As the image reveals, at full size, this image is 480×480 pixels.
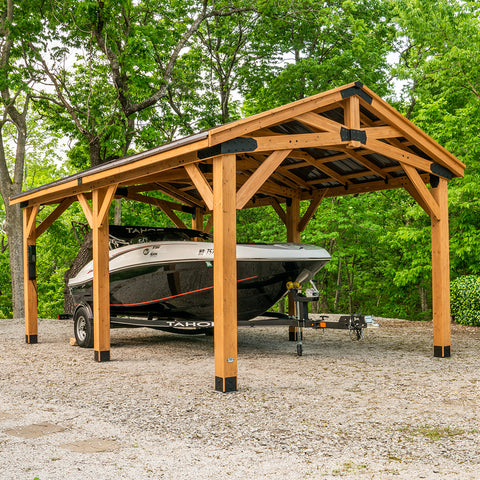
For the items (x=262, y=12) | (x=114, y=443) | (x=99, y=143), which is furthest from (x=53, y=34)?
(x=114, y=443)

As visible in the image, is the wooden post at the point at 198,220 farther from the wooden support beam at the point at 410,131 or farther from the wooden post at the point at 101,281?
the wooden support beam at the point at 410,131

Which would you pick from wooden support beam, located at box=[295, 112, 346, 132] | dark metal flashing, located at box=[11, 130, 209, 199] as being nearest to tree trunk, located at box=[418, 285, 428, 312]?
wooden support beam, located at box=[295, 112, 346, 132]

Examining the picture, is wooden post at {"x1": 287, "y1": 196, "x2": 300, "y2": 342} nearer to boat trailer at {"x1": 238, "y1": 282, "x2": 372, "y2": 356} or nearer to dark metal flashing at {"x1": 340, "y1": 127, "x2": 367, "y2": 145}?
boat trailer at {"x1": 238, "y1": 282, "x2": 372, "y2": 356}

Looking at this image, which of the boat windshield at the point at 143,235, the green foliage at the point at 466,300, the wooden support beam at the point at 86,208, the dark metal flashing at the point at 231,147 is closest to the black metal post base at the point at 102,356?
the wooden support beam at the point at 86,208

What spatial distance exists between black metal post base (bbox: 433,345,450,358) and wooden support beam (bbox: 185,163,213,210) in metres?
4.42

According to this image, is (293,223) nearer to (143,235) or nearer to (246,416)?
(143,235)

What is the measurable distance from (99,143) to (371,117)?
931 cm

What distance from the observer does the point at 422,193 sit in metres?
8.03

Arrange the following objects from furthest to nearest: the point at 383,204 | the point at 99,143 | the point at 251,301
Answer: the point at 383,204
the point at 99,143
the point at 251,301

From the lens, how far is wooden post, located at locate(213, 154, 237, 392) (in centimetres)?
594

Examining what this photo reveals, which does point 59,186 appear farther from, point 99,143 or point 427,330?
point 427,330

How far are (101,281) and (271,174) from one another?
3.00 meters

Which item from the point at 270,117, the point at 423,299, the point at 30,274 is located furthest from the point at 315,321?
the point at 423,299

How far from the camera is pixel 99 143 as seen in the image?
49.8 feet
